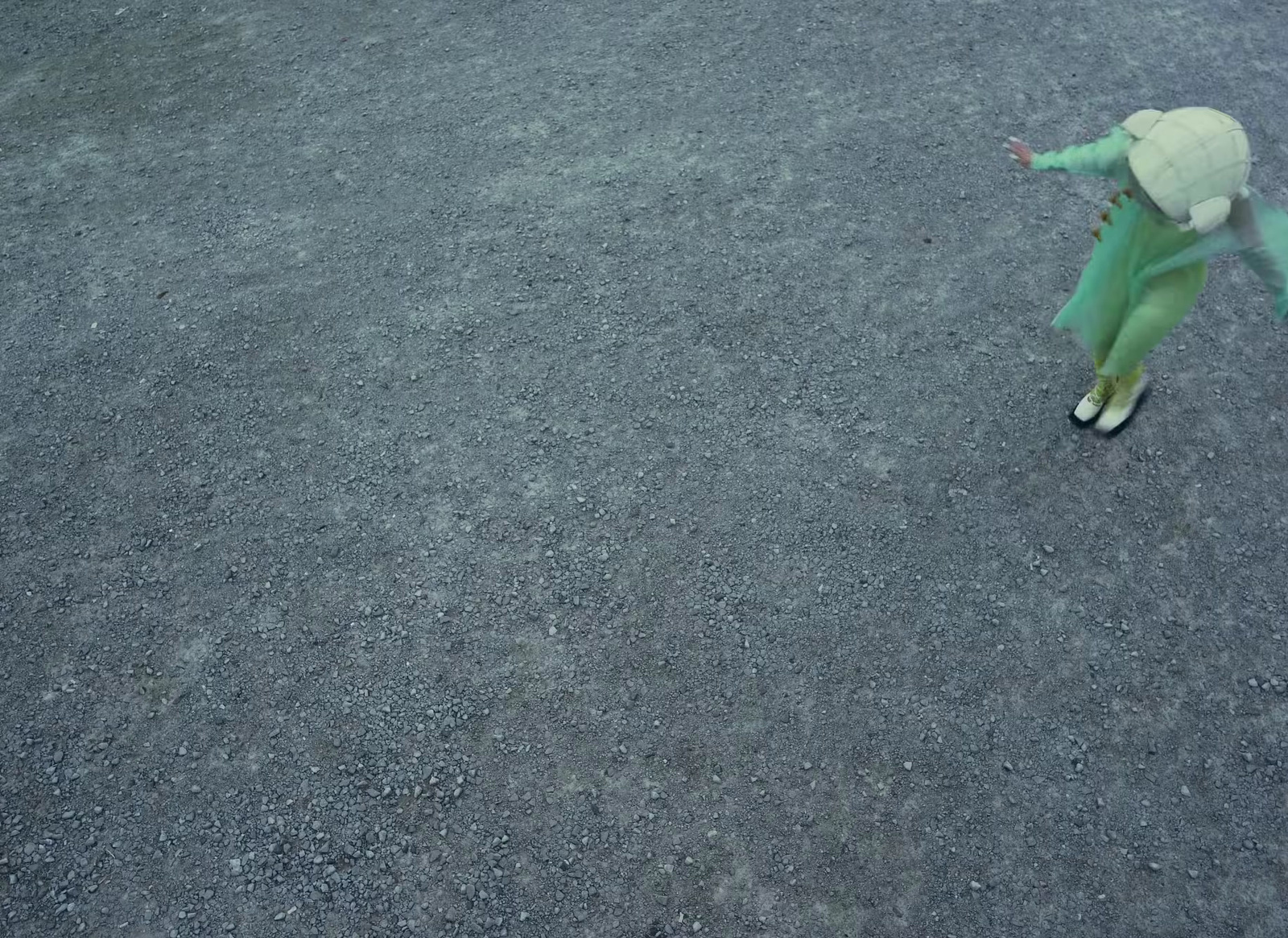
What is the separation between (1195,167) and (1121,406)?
1303 millimetres

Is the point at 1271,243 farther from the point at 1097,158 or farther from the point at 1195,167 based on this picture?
the point at 1097,158

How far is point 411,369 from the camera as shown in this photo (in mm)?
5016

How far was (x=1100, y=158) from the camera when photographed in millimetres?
3795

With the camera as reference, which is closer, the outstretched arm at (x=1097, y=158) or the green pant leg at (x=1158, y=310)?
the outstretched arm at (x=1097, y=158)

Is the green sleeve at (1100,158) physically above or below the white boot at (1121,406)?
above

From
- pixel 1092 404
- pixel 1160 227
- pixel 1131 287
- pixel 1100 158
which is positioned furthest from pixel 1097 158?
pixel 1092 404

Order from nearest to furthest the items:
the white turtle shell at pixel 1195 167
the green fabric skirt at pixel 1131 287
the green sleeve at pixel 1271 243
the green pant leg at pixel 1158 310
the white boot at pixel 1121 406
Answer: the white turtle shell at pixel 1195 167 → the green sleeve at pixel 1271 243 → the green fabric skirt at pixel 1131 287 → the green pant leg at pixel 1158 310 → the white boot at pixel 1121 406

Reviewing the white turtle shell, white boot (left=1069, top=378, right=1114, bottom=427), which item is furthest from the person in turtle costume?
white boot (left=1069, top=378, right=1114, bottom=427)

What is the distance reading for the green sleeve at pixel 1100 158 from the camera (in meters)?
3.75

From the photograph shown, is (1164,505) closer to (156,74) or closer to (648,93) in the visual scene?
(648,93)

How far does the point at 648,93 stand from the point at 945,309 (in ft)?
8.18

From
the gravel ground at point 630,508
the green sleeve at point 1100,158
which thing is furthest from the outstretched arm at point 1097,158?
the gravel ground at point 630,508

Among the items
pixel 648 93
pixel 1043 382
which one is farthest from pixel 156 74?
pixel 1043 382

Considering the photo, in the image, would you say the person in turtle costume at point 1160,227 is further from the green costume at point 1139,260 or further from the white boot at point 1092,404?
the white boot at point 1092,404
